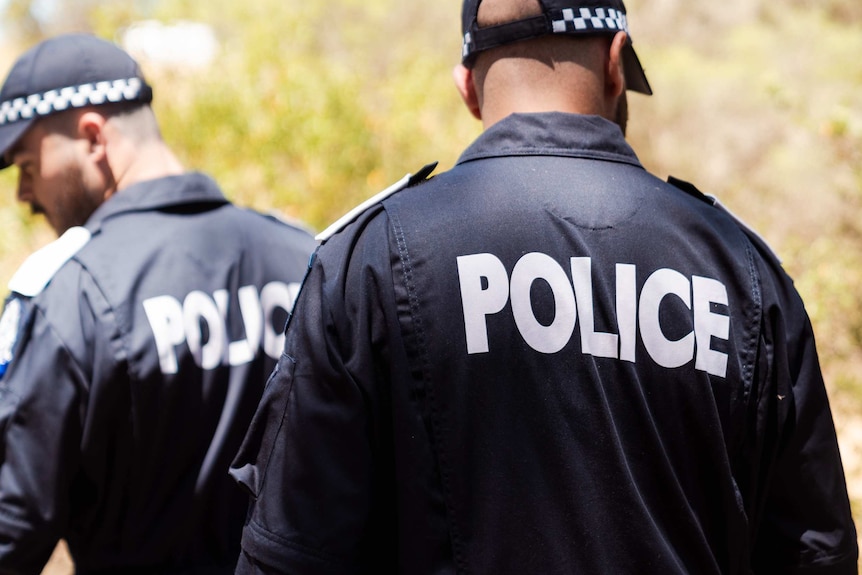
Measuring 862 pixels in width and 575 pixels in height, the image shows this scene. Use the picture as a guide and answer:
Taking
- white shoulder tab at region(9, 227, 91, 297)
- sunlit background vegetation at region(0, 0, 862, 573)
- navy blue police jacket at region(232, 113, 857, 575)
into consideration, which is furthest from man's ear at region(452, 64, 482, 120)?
sunlit background vegetation at region(0, 0, 862, 573)

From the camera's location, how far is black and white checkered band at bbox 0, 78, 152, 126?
2373mm

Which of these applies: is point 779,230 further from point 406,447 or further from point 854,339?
point 406,447

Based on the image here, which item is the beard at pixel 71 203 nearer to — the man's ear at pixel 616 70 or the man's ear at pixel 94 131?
the man's ear at pixel 94 131

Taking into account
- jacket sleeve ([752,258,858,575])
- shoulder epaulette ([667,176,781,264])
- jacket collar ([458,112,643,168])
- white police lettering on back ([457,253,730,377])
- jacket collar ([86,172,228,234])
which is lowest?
jacket sleeve ([752,258,858,575])

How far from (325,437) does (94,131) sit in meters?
1.40

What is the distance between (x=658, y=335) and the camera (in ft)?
4.73

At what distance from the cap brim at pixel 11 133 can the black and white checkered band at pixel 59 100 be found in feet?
0.04

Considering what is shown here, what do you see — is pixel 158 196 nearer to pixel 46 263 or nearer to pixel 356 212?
pixel 46 263

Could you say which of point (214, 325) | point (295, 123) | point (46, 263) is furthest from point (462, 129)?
point (46, 263)

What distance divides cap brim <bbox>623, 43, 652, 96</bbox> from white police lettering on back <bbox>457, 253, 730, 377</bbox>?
1.43 feet

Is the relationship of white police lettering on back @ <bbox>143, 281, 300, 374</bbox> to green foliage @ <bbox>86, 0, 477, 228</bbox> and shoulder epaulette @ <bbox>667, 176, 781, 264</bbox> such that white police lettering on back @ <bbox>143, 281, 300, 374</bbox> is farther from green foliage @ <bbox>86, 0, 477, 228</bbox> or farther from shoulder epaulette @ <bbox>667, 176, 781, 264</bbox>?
green foliage @ <bbox>86, 0, 477, 228</bbox>

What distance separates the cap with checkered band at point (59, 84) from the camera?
2373 millimetres

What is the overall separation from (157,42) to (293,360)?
229 inches

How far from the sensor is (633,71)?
5.57 feet
